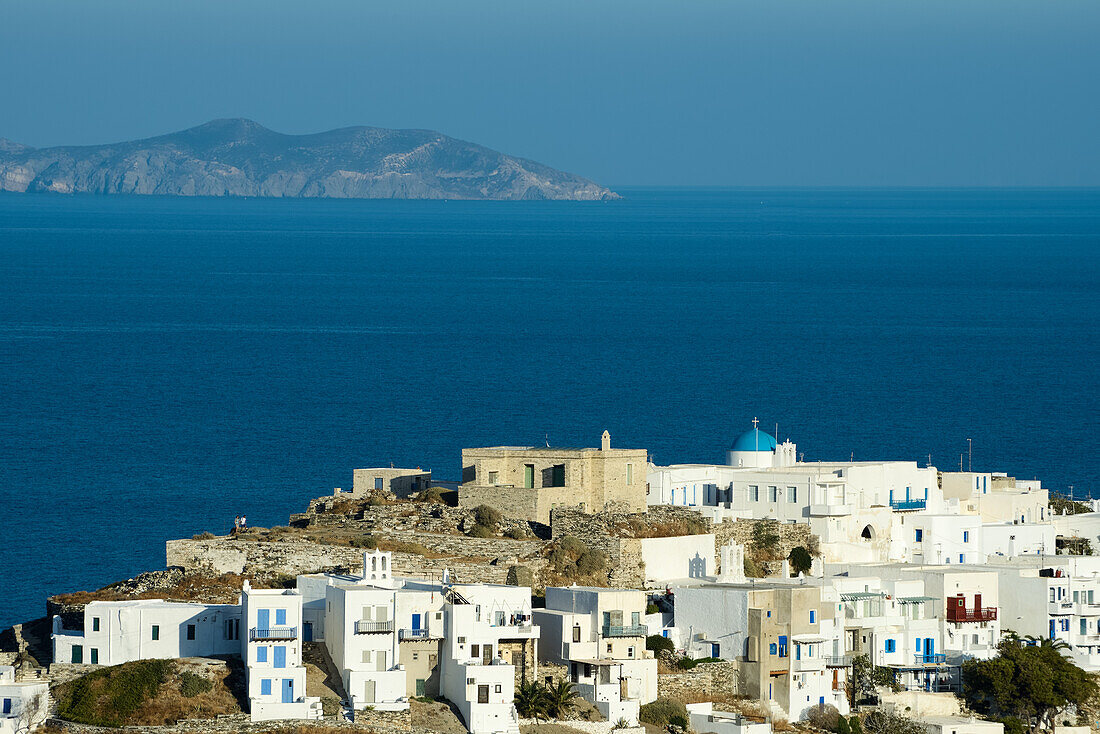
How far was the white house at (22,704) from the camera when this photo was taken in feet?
149

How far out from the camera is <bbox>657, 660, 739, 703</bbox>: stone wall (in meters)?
50.2

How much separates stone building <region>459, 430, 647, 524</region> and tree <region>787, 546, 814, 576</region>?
13.1 ft

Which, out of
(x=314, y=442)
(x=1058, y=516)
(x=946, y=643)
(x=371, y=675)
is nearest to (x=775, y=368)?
(x=314, y=442)

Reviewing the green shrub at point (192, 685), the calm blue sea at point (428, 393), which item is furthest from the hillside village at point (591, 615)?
the calm blue sea at point (428, 393)

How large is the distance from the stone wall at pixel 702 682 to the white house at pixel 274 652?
8.25 meters

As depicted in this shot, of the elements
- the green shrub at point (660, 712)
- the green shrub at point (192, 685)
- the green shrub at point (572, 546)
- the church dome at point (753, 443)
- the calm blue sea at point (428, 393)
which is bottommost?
the green shrub at point (660, 712)

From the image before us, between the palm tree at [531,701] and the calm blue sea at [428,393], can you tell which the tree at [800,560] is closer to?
the palm tree at [531,701]

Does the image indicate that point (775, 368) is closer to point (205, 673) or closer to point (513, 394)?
point (513, 394)

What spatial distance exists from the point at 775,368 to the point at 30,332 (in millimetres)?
55679

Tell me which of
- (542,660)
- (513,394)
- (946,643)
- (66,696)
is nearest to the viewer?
(66,696)

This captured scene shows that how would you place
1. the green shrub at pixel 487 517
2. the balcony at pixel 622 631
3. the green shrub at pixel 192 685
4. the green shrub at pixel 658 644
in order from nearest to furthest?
1. the green shrub at pixel 192 685
2. the balcony at pixel 622 631
3. the green shrub at pixel 658 644
4. the green shrub at pixel 487 517

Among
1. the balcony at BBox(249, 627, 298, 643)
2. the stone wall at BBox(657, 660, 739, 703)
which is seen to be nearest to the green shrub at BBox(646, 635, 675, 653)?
the stone wall at BBox(657, 660, 739, 703)

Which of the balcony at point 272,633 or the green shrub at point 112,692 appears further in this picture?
the balcony at point 272,633

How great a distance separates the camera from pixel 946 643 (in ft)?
181
